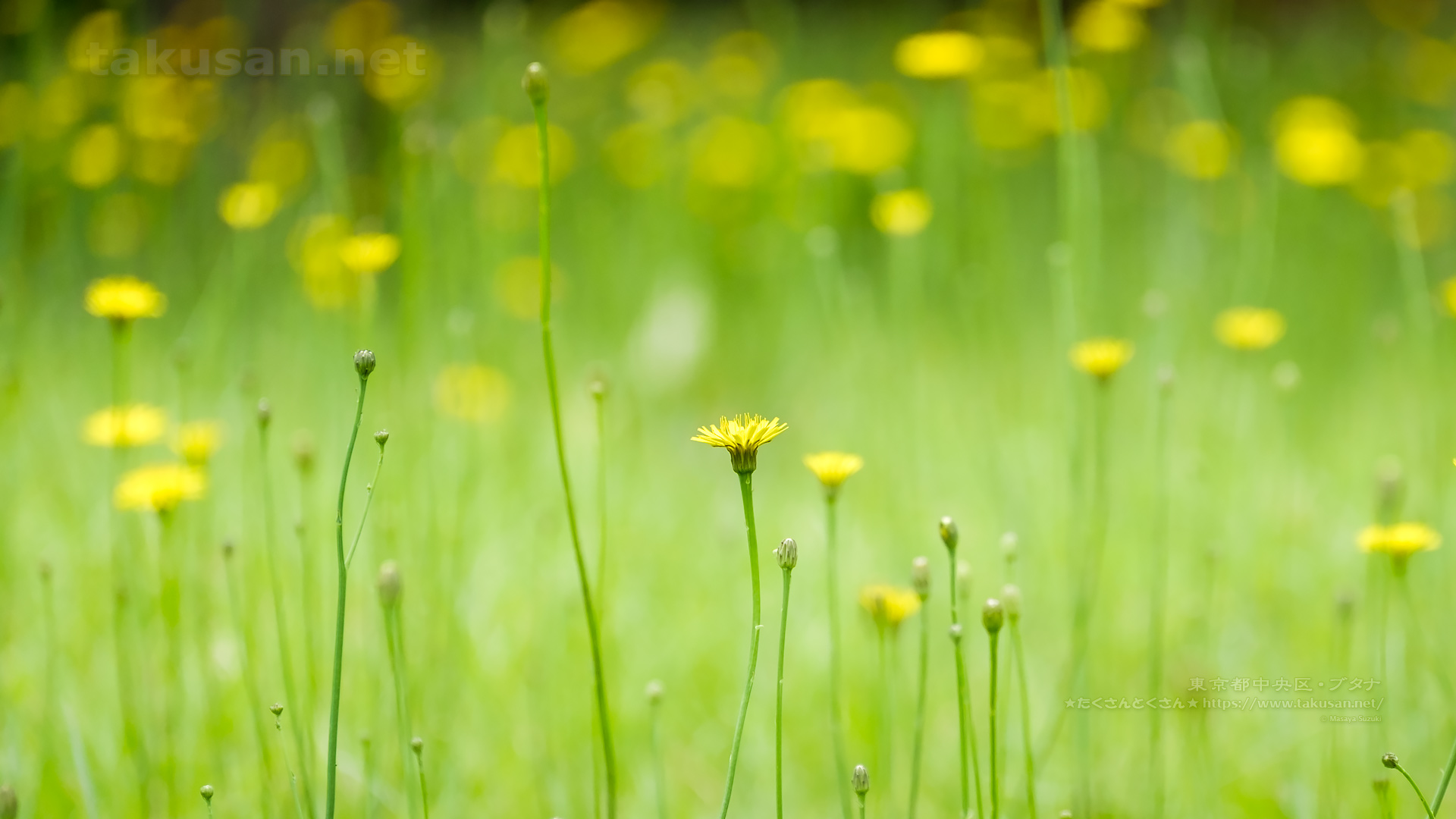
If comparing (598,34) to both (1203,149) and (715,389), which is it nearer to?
(715,389)

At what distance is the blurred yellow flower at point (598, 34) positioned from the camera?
293 centimetres

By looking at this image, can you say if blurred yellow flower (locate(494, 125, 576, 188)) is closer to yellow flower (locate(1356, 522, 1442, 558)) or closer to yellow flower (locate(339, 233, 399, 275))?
yellow flower (locate(339, 233, 399, 275))

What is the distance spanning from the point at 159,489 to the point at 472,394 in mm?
556

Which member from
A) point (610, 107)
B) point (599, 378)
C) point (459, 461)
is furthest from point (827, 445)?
point (610, 107)

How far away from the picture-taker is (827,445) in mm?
1822

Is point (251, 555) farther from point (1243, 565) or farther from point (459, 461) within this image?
point (1243, 565)

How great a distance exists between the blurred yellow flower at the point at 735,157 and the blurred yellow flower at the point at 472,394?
1.11m

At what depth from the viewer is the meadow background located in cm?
100

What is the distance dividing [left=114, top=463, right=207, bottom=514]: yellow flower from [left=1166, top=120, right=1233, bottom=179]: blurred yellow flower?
1.83 m

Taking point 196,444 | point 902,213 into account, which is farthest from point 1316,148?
point 196,444

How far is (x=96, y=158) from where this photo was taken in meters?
2.22

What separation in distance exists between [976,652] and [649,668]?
39 centimetres

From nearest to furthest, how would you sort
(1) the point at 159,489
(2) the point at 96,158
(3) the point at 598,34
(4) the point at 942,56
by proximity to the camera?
1. (1) the point at 159,489
2. (4) the point at 942,56
3. (2) the point at 96,158
4. (3) the point at 598,34

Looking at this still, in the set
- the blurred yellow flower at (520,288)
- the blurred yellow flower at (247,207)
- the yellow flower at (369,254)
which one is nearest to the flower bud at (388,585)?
the yellow flower at (369,254)
